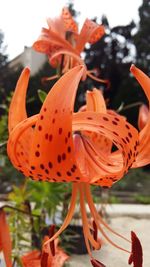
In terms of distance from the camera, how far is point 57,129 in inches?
18.8

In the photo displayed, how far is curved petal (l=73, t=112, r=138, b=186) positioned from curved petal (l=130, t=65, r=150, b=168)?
1.0 inches

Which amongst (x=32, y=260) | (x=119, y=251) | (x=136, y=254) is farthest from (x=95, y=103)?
(x=119, y=251)

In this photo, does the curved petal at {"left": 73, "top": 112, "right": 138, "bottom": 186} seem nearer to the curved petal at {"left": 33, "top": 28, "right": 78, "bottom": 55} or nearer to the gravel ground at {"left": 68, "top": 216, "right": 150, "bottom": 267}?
the curved petal at {"left": 33, "top": 28, "right": 78, "bottom": 55}

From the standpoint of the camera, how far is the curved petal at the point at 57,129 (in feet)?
1.53

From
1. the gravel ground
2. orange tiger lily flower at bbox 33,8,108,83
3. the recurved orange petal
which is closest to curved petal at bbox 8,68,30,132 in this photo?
the recurved orange petal

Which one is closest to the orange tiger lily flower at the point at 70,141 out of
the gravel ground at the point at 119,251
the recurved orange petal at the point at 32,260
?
the recurved orange petal at the point at 32,260

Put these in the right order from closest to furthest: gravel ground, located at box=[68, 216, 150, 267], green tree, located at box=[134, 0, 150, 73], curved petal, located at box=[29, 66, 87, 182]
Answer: curved petal, located at box=[29, 66, 87, 182] < gravel ground, located at box=[68, 216, 150, 267] < green tree, located at box=[134, 0, 150, 73]

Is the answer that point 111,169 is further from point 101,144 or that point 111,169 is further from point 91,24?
point 91,24

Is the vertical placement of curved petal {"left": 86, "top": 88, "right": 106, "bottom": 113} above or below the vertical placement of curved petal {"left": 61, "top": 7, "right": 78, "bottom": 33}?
below

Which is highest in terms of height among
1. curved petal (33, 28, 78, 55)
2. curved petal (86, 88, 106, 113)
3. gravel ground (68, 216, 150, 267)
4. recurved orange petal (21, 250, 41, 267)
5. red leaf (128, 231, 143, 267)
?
curved petal (33, 28, 78, 55)

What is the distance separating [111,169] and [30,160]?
0.11 m

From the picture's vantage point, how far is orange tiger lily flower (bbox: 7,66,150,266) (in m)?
0.47

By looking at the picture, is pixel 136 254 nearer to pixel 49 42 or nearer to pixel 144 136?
pixel 144 136

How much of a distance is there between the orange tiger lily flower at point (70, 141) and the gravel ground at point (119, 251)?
2.39 feet
